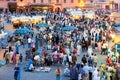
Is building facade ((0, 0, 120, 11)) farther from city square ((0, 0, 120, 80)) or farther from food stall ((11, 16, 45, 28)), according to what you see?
city square ((0, 0, 120, 80))

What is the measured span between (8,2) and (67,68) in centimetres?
6121

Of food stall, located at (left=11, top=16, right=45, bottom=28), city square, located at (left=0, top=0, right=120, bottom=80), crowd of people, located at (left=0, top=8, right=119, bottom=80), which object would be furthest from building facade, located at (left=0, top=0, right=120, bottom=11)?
crowd of people, located at (left=0, top=8, right=119, bottom=80)

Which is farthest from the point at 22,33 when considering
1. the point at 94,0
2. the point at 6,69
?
the point at 94,0

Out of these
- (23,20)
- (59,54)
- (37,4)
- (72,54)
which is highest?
(59,54)

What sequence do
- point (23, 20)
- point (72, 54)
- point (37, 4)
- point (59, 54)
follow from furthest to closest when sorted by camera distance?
1. point (37, 4)
2. point (23, 20)
3. point (72, 54)
4. point (59, 54)

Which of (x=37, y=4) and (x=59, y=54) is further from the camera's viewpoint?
(x=37, y=4)

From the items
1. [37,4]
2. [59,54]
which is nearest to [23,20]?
[59,54]

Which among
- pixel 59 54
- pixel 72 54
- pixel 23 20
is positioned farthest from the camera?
pixel 23 20

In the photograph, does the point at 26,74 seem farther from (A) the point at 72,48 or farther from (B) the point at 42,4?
(B) the point at 42,4

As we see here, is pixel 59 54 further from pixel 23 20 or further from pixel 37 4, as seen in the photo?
pixel 37 4

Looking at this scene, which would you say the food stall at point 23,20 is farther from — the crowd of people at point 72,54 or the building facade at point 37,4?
the building facade at point 37,4

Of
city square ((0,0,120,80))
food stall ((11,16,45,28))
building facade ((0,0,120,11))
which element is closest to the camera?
city square ((0,0,120,80))

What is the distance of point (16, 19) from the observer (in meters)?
54.6

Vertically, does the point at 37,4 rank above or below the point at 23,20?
below
